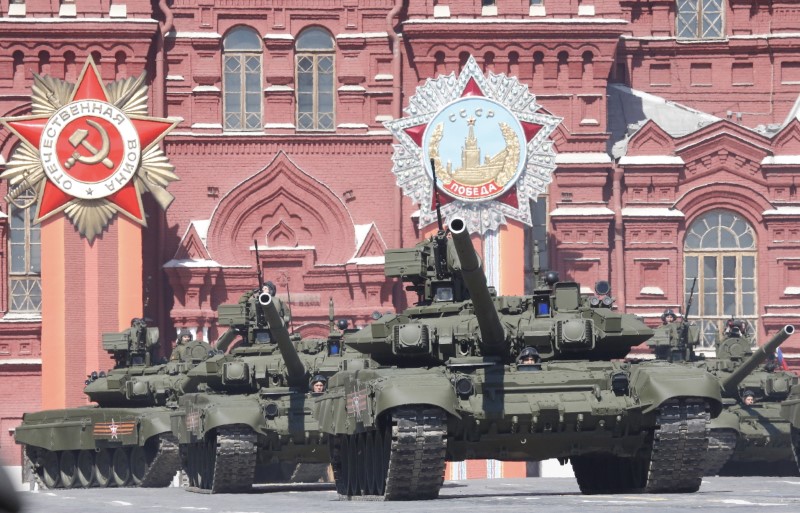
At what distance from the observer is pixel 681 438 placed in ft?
60.0

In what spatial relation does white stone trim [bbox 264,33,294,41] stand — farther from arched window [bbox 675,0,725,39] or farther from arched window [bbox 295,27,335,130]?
arched window [bbox 675,0,725,39]

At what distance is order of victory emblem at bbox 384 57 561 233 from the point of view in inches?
1487

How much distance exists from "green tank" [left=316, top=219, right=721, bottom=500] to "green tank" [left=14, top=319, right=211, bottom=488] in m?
10.7

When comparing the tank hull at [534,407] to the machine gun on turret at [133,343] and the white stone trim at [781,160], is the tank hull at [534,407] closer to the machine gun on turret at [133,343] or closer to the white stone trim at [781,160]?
the machine gun on turret at [133,343]

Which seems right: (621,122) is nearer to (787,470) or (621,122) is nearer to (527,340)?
(787,470)

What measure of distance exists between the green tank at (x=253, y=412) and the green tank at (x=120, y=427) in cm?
311

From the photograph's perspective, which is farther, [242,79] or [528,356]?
[242,79]

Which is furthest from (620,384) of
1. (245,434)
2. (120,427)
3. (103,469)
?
(103,469)

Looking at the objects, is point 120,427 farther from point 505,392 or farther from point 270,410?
point 505,392

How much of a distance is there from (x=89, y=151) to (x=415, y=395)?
847 inches

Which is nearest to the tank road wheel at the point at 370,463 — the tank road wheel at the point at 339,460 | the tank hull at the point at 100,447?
the tank road wheel at the point at 339,460

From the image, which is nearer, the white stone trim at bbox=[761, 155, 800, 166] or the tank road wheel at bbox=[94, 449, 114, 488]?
the tank road wheel at bbox=[94, 449, 114, 488]

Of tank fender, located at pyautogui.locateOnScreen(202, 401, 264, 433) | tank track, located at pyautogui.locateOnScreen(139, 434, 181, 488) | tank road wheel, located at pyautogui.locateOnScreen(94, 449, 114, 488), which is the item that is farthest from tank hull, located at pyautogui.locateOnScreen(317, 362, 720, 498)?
tank road wheel, located at pyautogui.locateOnScreen(94, 449, 114, 488)

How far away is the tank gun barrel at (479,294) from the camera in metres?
17.5
